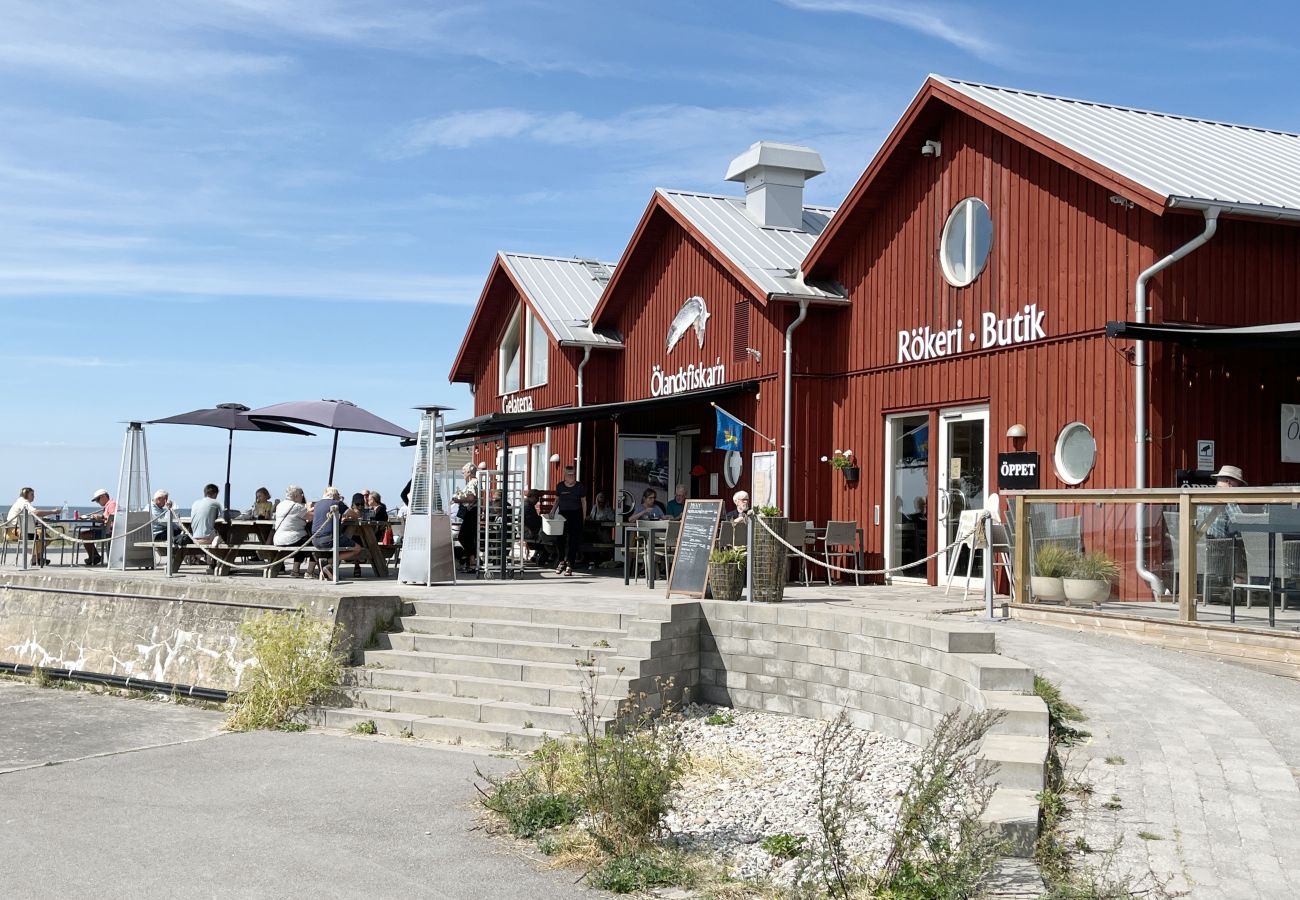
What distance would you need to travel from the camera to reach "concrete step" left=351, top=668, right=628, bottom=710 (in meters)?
10.2

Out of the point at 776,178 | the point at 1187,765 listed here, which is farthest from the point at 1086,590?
the point at 776,178

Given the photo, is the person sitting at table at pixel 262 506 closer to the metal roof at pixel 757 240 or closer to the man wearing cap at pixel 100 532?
the man wearing cap at pixel 100 532

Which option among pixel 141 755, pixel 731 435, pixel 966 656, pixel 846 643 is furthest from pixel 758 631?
pixel 731 435

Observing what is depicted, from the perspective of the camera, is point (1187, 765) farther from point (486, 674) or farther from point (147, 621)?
point (147, 621)

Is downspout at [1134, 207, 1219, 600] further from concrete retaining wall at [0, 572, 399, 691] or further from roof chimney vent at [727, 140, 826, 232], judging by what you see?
roof chimney vent at [727, 140, 826, 232]

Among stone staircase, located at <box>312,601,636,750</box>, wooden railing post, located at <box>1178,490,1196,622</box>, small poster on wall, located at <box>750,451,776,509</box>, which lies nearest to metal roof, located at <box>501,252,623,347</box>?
small poster on wall, located at <box>750,451,776,509</box>

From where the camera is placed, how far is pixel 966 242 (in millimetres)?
14977

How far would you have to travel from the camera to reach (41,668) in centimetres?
1445

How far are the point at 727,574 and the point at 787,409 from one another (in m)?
5.40

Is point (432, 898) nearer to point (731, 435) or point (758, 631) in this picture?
point (758, 631)

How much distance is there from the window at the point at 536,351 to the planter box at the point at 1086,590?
14049mm

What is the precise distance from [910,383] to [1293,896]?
428 inches

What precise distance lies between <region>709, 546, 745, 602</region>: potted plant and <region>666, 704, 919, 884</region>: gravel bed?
130 centimetres

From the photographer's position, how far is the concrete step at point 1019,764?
251 inches
